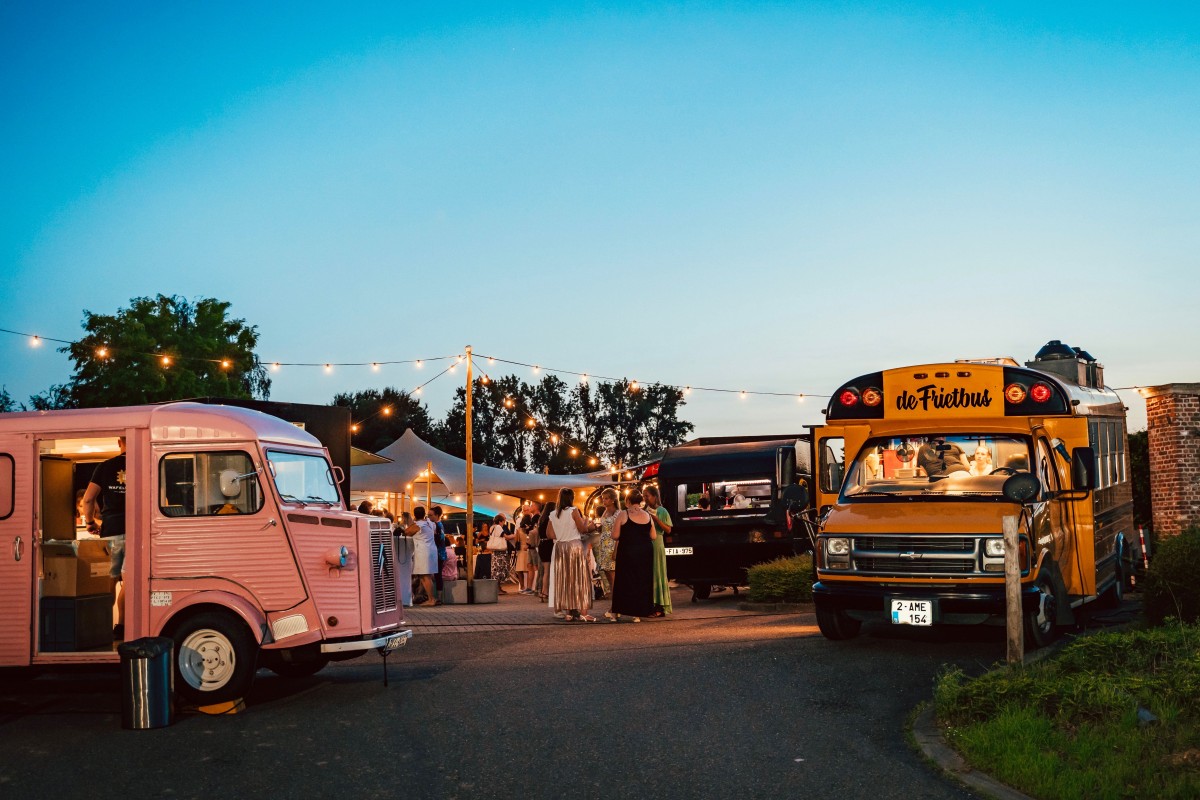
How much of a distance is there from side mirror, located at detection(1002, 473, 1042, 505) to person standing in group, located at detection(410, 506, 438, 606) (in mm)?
13396

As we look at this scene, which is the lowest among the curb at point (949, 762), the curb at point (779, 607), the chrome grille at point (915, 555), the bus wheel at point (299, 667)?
the curb at point (779, 607)

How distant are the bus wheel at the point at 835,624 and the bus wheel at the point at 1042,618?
1.70 m

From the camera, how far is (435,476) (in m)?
28.5

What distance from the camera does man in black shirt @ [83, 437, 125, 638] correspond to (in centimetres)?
1024

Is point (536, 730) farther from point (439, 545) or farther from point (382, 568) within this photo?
point (439, 545)

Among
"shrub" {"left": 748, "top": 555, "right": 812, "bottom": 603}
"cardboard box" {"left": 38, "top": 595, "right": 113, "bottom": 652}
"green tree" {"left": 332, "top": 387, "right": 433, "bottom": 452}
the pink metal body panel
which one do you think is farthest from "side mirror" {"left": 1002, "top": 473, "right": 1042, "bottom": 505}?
"green tree" {"left": 332, "top": 387, "right": 433, "bottom": 452}

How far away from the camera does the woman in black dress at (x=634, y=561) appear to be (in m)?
16.6

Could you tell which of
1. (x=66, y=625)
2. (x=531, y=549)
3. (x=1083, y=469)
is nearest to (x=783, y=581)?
(x=1083, y=469)

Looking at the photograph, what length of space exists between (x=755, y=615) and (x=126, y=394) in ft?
138

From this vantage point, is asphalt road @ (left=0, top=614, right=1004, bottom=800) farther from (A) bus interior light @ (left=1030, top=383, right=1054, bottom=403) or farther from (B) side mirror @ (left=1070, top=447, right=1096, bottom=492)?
(A) bus interior light @ (left=1030, top=383, right=1054, bottom=403)

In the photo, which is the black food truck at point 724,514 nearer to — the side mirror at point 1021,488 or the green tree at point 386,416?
the side mirror at point 1021,488

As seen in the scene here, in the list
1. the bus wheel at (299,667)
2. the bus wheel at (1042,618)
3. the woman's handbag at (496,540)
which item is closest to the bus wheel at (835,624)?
the bus wheel at (1042,618)

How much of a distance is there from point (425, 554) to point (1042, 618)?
44.6ft

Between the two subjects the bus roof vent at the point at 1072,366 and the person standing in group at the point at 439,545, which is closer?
the bus roof vent at the point at 1072,366
